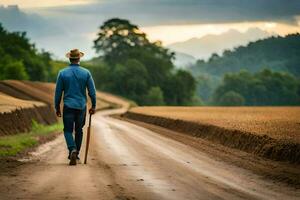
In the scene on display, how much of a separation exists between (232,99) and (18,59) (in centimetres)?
9538

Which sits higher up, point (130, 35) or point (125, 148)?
point (130, 35)

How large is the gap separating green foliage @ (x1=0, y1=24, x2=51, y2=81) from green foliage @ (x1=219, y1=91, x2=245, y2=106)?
82319 millimetres

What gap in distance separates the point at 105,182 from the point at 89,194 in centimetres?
137

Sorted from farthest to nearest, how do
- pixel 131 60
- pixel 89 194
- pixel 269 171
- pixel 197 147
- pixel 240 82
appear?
pixel 240 82 → pixel 131 60 → pixel 197 147 → pixel 269 171 → pixel 89 194

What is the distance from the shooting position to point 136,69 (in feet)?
407

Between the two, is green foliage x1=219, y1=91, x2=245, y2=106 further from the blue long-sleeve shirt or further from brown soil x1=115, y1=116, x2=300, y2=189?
the blue long-sleeve shirt

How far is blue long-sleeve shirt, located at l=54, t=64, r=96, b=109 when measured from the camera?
45.2 ft

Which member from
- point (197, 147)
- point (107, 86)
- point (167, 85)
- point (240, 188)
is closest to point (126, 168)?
point (240, 188)

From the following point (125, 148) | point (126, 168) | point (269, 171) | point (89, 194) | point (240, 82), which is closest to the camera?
point (89, 194)

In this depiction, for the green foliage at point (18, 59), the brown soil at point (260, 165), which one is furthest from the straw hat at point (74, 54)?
the green foliage at point (18, 59)

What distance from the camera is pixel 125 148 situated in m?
18.2

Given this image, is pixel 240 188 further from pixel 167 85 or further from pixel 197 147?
pixel 167 85

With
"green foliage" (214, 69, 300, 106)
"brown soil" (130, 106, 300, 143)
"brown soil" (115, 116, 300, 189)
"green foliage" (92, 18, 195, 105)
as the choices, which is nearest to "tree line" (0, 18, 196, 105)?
"green foliage" (92, 18, 195, 105)

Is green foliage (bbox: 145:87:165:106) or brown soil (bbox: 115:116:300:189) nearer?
brown soil (bbox: 115:116:300:189)
